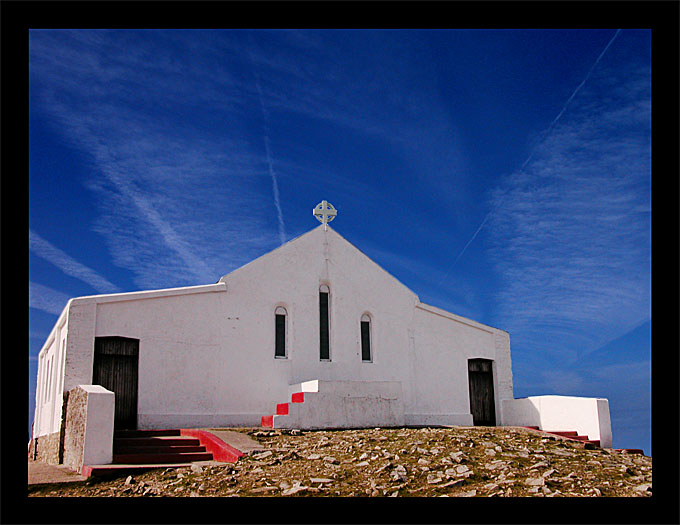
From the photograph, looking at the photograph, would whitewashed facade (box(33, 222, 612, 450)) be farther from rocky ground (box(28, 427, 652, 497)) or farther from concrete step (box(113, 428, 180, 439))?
rocky ground (box(28, 427, 652, 497))

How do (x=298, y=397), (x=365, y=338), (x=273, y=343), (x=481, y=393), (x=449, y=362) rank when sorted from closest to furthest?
(x=298, y=397) < (x=273, y=343) < (x=365, y=338) < (x=449, y=362) < (x=481, y=393)

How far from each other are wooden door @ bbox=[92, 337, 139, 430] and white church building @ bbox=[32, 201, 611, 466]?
2cm

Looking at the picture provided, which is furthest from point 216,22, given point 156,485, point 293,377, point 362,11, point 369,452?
point 293,377

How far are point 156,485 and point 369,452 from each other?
378cm

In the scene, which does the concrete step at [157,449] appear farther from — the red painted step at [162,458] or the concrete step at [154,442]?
the red painted step at [162,458]

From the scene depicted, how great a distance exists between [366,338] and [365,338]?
4 cm

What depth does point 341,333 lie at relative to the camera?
19.3 m

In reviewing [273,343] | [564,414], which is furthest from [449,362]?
[273,343]

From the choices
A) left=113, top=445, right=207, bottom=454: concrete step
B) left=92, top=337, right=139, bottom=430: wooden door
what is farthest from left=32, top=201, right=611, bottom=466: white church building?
left=113, top=445, right=207, bottom=454: concrete step

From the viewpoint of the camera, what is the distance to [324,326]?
19.3 m

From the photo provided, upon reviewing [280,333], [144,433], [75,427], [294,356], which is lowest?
[144,433]

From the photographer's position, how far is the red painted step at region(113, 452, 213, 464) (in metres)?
12.7

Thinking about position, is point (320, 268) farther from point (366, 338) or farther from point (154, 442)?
point (154, 442)

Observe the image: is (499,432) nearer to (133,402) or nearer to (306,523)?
(133,402)
